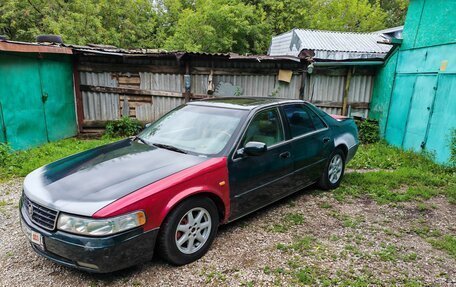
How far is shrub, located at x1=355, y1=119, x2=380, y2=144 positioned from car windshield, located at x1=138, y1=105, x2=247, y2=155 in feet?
20.5

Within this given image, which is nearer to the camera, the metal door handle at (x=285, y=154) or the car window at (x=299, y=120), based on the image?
the metal door handle at (x=285, y=154)

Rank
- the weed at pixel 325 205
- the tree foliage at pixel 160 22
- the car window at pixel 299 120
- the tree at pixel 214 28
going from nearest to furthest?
the car window at pixel 299 120 < the weed at pixel 325 205 < the tree foliage at pixel 160 22 < the tree at pixel 214 28

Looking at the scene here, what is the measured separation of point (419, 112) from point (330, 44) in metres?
6.58

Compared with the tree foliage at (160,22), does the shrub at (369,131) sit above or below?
below

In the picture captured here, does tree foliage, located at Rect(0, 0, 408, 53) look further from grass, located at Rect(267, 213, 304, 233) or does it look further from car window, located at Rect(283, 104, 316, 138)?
grass, located at Rect(267, 213, 304, 233)

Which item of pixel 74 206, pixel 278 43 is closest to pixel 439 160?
pixel 74 206

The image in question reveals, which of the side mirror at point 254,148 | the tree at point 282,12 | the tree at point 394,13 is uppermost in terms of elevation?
the tree at point 394,13

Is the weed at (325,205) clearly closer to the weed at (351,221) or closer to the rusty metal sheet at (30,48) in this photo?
the weed at (351,221)

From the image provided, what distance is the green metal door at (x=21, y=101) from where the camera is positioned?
6512 mm

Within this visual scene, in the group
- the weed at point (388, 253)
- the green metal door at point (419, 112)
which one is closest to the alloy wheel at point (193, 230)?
the weed at point (388, 253)

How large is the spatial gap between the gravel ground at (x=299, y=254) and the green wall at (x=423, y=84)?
110 inches

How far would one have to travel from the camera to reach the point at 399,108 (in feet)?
25.5

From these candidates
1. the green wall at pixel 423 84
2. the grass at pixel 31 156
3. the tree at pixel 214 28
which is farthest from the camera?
the tree at pixel 214 28

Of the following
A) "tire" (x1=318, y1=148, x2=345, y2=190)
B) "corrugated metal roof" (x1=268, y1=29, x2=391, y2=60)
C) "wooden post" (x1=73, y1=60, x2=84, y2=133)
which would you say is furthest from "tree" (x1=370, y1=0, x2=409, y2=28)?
"wooden post" (x1=73, y1=60, x2=84, y2=133)
